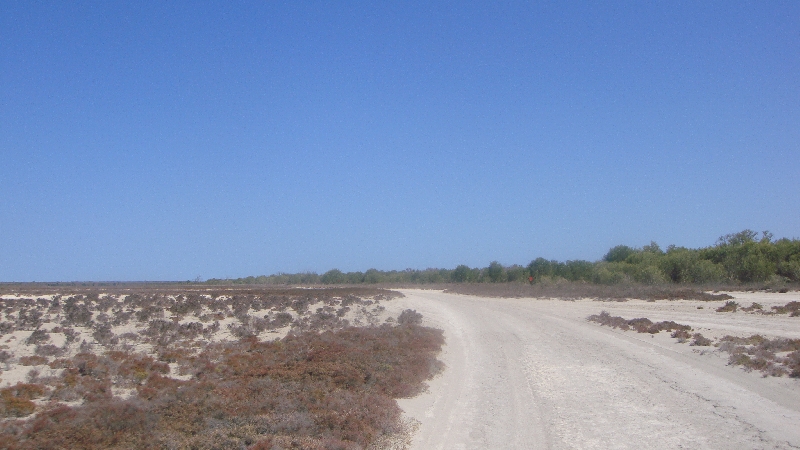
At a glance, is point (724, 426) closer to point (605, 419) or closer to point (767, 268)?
point (605, 419)

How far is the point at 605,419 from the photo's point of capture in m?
11.8

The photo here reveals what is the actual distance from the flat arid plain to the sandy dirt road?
6 cm

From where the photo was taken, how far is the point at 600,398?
13.7 meters

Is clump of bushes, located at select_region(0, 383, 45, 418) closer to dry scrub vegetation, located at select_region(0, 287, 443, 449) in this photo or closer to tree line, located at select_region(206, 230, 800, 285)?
dry scrub vegetation, located at select_region(0, 287, 443, 449)

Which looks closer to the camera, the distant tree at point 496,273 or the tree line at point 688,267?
the tree line at point 688,267

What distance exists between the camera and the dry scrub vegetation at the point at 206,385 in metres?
11.0

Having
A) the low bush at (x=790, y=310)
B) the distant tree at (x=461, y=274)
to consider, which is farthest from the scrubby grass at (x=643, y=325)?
the distant tree at (x=461, y=274)

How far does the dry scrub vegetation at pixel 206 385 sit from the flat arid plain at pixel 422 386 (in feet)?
0.17

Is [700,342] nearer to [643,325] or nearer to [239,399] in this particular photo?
[643,325]

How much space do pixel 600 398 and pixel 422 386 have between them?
168 inches

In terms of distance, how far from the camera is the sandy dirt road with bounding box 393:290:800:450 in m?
10.5

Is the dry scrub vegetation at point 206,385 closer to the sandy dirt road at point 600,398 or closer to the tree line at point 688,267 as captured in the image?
the sandy dirt road at point 600,398

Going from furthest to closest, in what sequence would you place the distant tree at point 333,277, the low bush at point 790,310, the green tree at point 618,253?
the distant tree at point 333,277
the green tree at point 618,253
the low bush at point 790,310

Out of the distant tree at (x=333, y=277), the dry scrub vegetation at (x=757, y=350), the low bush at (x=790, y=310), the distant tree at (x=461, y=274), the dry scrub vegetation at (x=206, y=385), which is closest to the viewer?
the dry scrub vegetation at (x=206, y=385)
